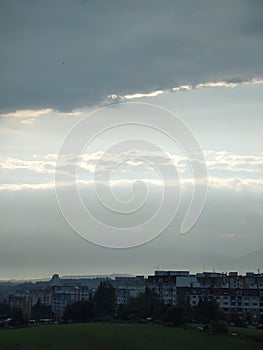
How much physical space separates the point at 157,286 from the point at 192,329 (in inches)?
522

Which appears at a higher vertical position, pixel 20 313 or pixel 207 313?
pixel 207 313

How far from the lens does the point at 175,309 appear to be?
57.5ft

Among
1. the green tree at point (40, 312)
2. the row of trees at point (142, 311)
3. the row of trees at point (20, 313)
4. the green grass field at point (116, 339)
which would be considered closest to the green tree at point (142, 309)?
the row of trees at point (142, 311)

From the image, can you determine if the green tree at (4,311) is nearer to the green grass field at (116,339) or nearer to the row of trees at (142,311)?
the row of trees at (142,311)

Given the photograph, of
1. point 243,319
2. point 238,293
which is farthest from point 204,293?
point 243,319

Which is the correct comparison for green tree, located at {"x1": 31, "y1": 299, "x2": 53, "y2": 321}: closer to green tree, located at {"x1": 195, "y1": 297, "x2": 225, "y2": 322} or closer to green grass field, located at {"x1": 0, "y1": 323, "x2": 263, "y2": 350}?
green tree, located at {"x1": 195, "y1": 297, "x2": 225, "y2": 322}

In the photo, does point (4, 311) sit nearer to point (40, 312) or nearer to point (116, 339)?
point (40, 312)

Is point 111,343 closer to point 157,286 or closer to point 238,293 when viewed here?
point 238,293

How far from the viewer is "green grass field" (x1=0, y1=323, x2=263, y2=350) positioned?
14033mm

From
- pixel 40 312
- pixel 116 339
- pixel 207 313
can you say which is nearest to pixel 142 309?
pixel 207 313

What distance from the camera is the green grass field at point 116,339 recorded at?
46.0ft

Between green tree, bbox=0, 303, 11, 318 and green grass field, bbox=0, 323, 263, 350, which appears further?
green tree, bbox=0, 303, 11, 318

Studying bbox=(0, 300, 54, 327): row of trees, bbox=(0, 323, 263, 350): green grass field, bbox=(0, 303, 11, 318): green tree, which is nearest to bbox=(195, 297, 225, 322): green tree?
bbox=(0, 323, 263, 350): green grass field

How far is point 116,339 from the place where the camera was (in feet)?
48.1
